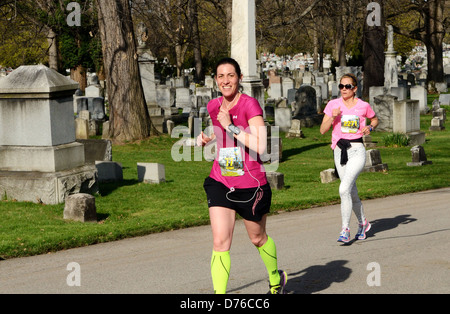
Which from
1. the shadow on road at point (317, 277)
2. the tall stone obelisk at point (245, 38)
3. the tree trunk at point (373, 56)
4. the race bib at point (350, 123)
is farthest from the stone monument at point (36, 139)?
the tree trunk at point (373, 56)

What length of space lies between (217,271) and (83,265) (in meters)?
2.36

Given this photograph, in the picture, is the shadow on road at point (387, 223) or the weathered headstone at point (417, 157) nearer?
the shadow on road at point (387, 223)

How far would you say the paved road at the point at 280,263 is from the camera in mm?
6383

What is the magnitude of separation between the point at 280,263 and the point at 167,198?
4.49 metres

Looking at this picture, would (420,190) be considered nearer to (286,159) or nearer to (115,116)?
(286,159)

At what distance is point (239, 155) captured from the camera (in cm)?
547

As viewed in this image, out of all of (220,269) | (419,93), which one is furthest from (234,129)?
(419,93)

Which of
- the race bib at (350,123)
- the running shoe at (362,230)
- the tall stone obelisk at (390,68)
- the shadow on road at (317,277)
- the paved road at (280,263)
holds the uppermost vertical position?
the tall stone obelisk at (390,68)

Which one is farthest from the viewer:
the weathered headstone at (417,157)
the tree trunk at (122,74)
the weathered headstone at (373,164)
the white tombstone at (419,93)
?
the white tombstone at (419,93)

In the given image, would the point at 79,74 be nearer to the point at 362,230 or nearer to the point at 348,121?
the point at 348,121

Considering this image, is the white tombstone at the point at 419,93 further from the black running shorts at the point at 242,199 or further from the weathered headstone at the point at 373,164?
the black running shorts at the point at 242,199

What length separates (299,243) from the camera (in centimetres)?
820

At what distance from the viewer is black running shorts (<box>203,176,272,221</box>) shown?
5.53 meters

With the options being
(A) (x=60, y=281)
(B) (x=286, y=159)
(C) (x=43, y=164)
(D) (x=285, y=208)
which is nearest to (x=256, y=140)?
(A) (x=60, y=281)
